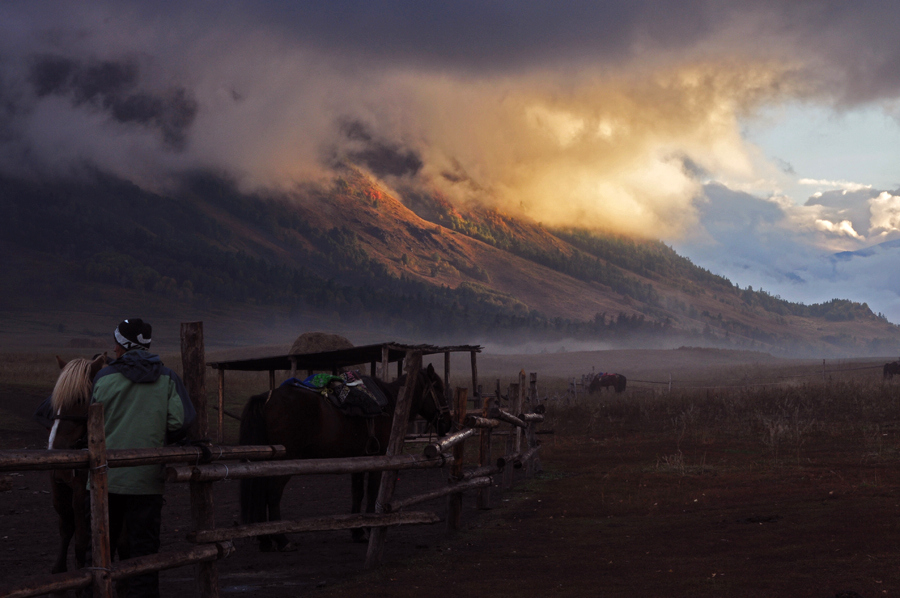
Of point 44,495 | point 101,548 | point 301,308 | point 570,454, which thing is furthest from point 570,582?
point 301,308

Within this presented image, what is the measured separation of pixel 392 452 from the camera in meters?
8.16

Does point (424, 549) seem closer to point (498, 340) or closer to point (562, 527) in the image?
point (562, 527)

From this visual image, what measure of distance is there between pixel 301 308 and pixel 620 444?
172 meters

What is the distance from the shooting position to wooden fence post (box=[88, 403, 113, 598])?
509 centimetres

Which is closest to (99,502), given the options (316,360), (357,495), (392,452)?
(392,452)

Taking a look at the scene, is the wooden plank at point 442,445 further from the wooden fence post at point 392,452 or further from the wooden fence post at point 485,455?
the wooden fence post at point 485,455

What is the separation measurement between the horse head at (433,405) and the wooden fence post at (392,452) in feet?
6.99

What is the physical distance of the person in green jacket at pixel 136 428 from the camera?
18.5 ft

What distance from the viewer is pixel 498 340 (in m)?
177

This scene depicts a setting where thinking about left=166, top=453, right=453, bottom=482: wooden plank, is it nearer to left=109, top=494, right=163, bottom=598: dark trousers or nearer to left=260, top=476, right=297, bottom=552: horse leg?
left=109, top=494, right=163, bottom=598: dark trousers

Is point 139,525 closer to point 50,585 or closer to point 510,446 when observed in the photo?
point 50,585

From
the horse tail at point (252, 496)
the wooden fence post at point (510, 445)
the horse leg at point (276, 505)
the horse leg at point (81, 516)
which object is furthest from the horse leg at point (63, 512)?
the wooden fence post at point (510, 445)

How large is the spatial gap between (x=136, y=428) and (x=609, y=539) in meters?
5.32

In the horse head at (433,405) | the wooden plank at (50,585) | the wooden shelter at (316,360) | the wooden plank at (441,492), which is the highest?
the wooden shelter at (316,360)
